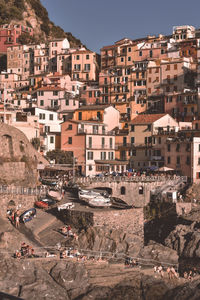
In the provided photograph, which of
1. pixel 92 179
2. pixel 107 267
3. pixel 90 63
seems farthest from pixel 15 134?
pixel 90 63

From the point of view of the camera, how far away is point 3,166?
2103 inches

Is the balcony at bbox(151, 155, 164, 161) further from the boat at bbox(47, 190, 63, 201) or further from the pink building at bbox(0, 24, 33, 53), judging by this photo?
the pink building at bbox(0, 24, 33, 53)

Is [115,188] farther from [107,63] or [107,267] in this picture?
[107,63]

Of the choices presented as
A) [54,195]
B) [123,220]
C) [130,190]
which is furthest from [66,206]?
[130,190]

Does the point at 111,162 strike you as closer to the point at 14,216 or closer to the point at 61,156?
the point at 61,156

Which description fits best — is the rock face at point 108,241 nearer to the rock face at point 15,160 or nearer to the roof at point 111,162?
the rock face at point 15,160

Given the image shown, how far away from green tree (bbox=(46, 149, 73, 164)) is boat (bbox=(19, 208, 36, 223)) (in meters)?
22.2

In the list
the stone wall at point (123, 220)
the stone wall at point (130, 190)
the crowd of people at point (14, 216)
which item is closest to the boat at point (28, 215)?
the crowd of people at point (14, 216)

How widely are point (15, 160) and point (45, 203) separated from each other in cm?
688

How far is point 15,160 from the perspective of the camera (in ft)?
181

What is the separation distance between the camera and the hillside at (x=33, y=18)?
129250 millimetres

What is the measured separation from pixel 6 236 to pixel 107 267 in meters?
8.08

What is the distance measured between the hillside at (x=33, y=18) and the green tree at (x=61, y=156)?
58.3 meters

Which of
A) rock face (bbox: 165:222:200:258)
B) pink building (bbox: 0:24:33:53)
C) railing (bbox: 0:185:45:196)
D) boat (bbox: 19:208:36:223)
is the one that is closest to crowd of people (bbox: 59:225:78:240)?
boat (bbox: 19:208:36:223)
